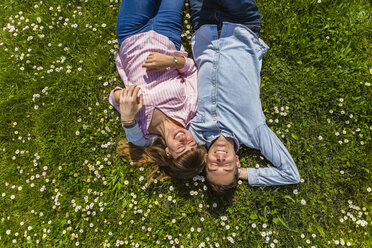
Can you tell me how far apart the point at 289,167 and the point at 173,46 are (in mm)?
2640

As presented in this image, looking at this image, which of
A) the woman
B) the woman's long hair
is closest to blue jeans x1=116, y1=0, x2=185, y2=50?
the woman

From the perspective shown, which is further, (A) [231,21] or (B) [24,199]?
(B) [24,199]

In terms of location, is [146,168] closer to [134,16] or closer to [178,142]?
[178,142]

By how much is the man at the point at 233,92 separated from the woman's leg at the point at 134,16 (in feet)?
2.81

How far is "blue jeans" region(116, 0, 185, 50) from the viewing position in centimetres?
380

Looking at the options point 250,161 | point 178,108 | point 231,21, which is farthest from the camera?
point 250,161

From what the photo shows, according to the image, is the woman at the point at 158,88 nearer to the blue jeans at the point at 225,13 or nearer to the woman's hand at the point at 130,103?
the woman's hand at the point at 130,103

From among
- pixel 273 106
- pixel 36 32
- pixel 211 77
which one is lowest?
pixel 273 106

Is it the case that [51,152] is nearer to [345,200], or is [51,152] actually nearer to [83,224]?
[83,224]

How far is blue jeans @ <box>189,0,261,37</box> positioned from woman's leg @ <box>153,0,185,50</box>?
0.30m

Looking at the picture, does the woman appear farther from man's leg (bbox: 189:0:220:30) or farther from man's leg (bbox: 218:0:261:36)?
man's leg (bbox: 218:0:261:36)

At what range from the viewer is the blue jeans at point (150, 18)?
3805mm

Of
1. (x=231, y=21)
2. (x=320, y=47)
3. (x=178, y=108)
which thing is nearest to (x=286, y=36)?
(x=320, y=47)

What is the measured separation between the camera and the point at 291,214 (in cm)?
407
